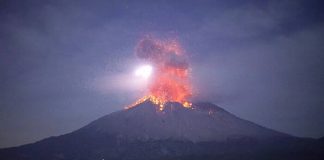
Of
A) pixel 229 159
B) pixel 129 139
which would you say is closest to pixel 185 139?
pixel 129 139

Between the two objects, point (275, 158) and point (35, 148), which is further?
point (35, 148)

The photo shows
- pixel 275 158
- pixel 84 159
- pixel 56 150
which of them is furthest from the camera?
pixel 56 150

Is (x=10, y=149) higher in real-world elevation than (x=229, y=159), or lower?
higher

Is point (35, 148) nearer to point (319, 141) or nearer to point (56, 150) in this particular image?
point (56, 150)

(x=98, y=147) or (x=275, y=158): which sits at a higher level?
(x=98, y=147)

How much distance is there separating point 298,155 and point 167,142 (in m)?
62.2

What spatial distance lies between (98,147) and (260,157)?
76225 millimetres

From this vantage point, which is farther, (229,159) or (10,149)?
(10,149)

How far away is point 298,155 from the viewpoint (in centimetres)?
15838

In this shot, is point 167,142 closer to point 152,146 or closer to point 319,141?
point 152,146

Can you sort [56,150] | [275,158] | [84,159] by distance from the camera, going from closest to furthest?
[275,158] < [84,159] < [56,150]

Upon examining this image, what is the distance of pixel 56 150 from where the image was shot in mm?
191375

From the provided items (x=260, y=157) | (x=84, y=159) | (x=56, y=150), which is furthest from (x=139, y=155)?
(x=260, y=157)

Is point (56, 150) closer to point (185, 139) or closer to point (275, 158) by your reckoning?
point (185, 139)
